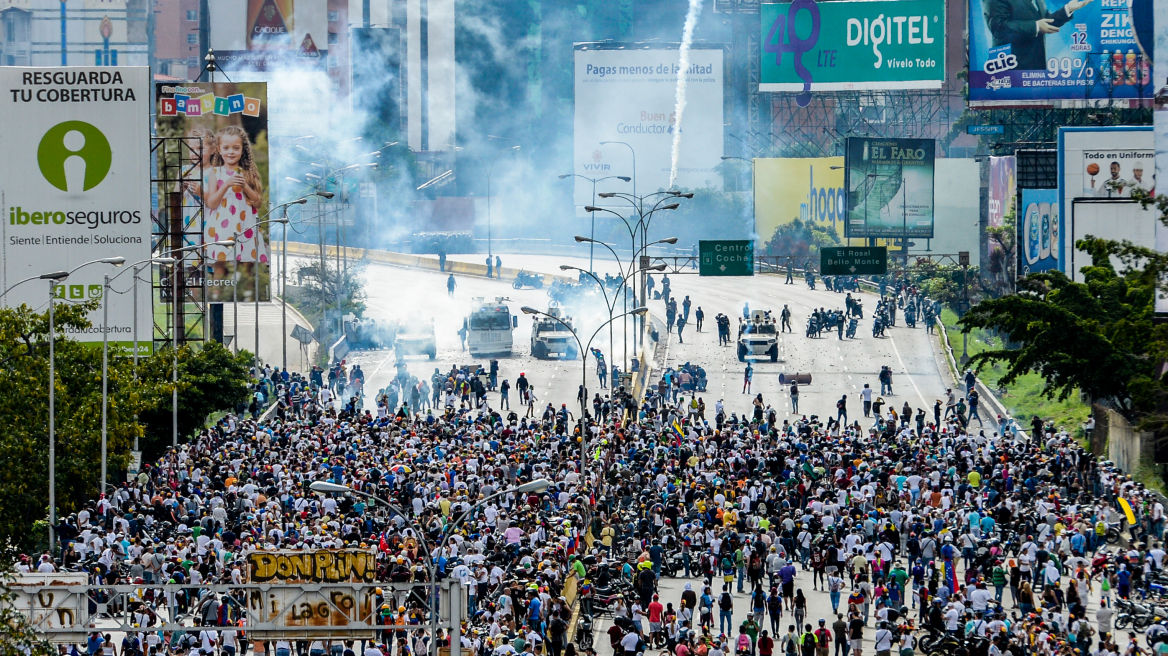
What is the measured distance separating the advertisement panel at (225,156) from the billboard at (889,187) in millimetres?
A: 32479

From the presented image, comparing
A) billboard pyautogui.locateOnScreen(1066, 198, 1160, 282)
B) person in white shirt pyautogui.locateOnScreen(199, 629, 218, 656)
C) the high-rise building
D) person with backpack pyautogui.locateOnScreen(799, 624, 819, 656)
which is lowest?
person with backpack pyautogui.locateOnScreen(799, 624, 819, 656)

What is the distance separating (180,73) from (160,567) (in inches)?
4892

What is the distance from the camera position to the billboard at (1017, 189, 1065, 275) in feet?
219

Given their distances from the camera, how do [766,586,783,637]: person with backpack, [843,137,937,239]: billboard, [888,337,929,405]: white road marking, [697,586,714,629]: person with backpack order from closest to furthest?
[697,586,714,629]: person with backpack, [766,586,783,637]: person with backpack, [888,337,929,405]: white road marking, [843,137,937,239]: billboard

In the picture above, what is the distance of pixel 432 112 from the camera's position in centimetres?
13350

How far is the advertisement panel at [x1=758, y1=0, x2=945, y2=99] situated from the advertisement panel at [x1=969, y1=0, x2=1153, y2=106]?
11146 mm

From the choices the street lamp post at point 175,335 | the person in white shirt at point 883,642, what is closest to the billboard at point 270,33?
the street lamp post at point 175,335

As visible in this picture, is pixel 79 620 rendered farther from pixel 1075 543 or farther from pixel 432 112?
pixel 432 112

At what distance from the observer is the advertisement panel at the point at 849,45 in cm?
9419

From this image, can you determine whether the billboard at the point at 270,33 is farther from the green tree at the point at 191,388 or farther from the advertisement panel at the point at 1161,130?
the advertisement panel at the point at 1161,130

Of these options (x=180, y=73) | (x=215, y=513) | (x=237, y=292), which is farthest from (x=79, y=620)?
(x=180, y=73)

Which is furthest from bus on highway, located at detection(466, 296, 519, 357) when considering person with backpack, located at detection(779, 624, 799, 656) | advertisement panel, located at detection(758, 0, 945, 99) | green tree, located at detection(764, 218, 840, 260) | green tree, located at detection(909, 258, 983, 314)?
person with backpack, located at detection(779, 624, 799, 656)

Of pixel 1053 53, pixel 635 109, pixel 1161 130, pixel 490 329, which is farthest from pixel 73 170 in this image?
pixel 635 109

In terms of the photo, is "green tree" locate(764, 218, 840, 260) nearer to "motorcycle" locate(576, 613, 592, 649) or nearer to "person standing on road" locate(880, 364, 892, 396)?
"person standing on road" locate(880, 364, 892, 396)
